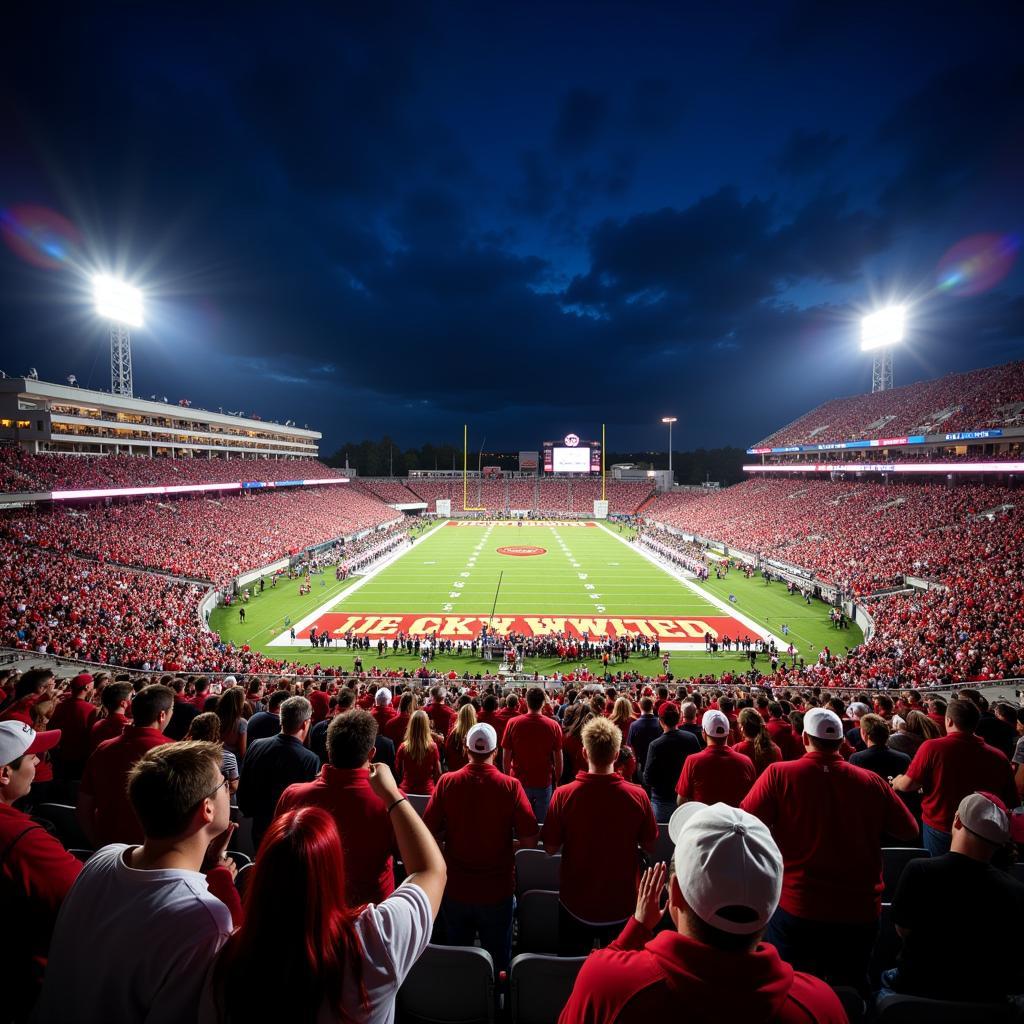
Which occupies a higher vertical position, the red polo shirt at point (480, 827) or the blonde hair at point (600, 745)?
the blonde hair at point (600, 745)

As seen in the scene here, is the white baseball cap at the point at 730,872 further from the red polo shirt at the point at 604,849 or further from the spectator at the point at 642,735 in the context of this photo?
the spectator at the point at 642,735

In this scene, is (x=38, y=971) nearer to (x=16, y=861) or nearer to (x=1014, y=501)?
(x=16, y=861)

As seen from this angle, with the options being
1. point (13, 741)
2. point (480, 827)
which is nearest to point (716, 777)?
point (480, 827)

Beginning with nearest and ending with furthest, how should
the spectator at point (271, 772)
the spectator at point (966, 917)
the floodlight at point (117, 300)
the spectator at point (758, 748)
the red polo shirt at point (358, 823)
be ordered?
the spectator at point (966, 917) → the red polo shirt at point (358, 823) → the spectator at point (271, 772) → the spectator at point (758, 748) → the floodlight at point (117, 300)

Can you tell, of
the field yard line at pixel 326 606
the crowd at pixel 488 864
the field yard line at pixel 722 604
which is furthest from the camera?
the field yard line at pixel 722 604

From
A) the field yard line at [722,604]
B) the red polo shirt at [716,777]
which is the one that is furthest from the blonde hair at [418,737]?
the field yard line at [722,604]

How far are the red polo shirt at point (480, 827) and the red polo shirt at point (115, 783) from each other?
2.13 meters

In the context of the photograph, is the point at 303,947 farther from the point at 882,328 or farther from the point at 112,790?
the point at 882,328

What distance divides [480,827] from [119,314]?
54369mm

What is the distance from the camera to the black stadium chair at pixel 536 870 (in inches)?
167

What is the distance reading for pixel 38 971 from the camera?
2457 millimetres

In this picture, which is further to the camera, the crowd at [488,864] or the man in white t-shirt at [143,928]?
the man in white t-shirt at [143,928]

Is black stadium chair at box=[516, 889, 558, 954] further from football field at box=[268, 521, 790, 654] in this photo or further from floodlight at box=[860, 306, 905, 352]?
floodlight at box=[860, 306, 905, 352]

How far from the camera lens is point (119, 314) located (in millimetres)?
44781
